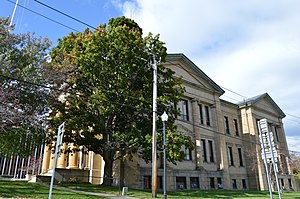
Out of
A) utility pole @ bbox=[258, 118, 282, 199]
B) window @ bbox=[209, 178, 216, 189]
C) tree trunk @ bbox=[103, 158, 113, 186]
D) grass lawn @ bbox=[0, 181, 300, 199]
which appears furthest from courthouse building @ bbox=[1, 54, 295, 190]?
utility pole @ bbox=[258, 118, 282, 199]

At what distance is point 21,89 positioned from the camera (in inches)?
720

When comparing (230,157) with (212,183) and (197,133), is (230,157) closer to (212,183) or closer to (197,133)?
(212,183)

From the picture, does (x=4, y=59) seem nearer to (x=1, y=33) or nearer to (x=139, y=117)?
(x=1, y=33)

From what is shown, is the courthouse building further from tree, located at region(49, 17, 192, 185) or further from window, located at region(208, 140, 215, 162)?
tree, located at region(49, 17, 192, 185)

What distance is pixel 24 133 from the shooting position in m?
19.2

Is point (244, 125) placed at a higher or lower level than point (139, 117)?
higher

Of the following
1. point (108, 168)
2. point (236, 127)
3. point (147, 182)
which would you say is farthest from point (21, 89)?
point (236, 127)

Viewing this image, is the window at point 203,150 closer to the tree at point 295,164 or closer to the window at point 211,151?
the window at point 211,151

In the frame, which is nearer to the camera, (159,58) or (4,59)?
(4,59)

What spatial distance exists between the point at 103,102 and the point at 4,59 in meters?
6.99

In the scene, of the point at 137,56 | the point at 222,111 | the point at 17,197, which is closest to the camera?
the point at 17,197

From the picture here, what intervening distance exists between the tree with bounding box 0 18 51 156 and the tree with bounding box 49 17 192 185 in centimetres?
131

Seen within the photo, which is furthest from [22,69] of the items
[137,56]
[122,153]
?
[122,153]

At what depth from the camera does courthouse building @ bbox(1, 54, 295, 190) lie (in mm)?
26531
